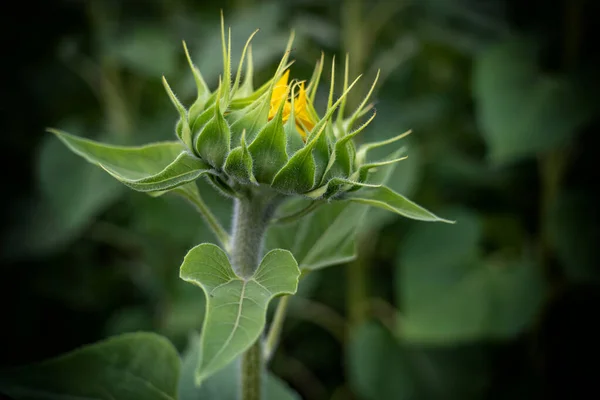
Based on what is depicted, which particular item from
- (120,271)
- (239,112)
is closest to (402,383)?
(120,271)

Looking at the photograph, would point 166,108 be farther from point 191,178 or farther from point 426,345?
point 191,178

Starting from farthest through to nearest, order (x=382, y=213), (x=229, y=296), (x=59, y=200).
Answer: (x=59, y=200) < (x=382, y=213) < (x=229, y=296)

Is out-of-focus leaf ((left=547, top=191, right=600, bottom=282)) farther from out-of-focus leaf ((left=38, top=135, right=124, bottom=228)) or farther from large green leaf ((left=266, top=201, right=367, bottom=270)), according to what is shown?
out-of-focus leaf ((left=38, top=135, right=124, bottom=228))

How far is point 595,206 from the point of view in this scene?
1252 millimetres

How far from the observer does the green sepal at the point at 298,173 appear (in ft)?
1.52

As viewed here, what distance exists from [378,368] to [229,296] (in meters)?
0.87

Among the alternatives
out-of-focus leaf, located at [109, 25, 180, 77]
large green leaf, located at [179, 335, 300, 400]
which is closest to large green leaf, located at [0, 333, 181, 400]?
large green leaf, located at [179, 335, 300, 400]

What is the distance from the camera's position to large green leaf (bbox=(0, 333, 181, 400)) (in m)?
0.56

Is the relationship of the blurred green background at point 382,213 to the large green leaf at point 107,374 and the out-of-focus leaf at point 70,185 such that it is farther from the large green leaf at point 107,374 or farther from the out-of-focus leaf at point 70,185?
the large green leaf at point 107,374

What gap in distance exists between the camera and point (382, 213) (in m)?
1.10

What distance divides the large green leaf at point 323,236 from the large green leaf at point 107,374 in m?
0.17

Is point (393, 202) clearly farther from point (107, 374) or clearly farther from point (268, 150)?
point (107, 374)

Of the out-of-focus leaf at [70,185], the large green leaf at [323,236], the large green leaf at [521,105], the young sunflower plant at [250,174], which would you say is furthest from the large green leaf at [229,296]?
the out-of-focus leaf at [70,185]

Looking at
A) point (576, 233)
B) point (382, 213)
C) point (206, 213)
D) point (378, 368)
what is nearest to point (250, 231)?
point (206, 213)
